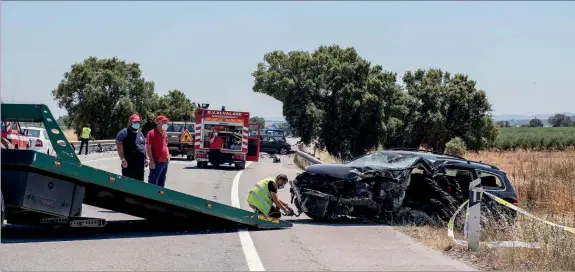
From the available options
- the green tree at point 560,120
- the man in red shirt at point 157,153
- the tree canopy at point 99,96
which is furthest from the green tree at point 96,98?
the man in red shirt at point 157,153

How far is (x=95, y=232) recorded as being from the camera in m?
9.62

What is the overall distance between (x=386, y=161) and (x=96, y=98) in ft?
160

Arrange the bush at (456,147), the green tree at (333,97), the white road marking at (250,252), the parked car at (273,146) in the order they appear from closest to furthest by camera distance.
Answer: the white road marking at (250,252)
the green tree at (333,97)
the bush at (456,147)
the parked car at (273,146)

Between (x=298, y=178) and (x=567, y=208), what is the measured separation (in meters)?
5.95

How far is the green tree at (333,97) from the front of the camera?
3609 cm

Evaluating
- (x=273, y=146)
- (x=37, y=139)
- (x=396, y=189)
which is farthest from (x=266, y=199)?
(x=273, y=146)

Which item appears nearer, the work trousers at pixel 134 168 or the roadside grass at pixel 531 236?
the roadside grass at pixel 531 236

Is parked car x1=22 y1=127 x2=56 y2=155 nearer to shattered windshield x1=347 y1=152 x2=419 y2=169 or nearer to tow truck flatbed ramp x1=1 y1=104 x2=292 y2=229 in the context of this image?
shattered windshield x1=347 y1=152 x2=419 y2=169

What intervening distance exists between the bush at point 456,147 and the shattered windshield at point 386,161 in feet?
88.9

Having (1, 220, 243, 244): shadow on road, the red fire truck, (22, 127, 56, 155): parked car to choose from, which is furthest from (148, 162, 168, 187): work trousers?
(22, 127, 56, 155): parked car

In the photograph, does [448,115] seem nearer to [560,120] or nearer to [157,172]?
[560,120]

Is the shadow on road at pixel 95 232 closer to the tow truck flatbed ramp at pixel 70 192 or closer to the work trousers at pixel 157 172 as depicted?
the tow truck flatbed ramp at pixel 70 192

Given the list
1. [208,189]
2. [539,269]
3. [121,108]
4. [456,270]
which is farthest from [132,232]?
[121,108]

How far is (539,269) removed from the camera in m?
8.12
